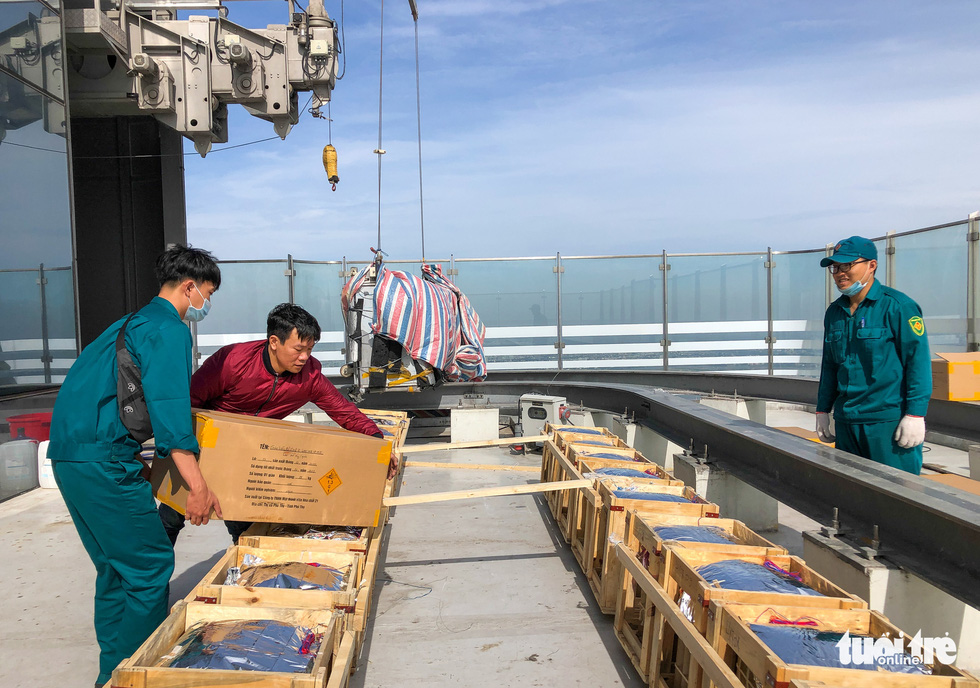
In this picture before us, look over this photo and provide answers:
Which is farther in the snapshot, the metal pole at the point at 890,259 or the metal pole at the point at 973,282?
the metal pole at the point at 890,259

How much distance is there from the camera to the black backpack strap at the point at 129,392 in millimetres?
2559

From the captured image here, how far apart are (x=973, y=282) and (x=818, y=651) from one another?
7395mm

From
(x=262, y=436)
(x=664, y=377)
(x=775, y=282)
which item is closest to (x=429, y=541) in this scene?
(x=262, y=436)

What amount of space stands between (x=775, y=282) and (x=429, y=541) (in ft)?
25.4

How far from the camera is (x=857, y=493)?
320 centimetres

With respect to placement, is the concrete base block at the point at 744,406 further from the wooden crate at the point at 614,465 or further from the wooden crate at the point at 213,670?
the wooden crate at the point at 213,670

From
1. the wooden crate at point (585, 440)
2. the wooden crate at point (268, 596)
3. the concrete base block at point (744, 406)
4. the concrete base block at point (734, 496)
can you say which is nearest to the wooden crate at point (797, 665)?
the wooden crate at point (268, 596)

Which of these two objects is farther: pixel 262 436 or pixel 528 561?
pixel 528 561

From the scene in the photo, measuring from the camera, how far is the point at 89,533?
2.63 m

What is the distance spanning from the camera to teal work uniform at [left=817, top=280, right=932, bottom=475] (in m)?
3.43

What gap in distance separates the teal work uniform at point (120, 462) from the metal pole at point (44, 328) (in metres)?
4.80

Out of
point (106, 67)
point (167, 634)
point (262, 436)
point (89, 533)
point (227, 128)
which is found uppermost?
point (106, 67)

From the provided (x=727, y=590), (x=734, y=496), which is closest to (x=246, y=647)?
(x=727, y=590)

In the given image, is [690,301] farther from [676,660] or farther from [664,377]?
[676,660]
